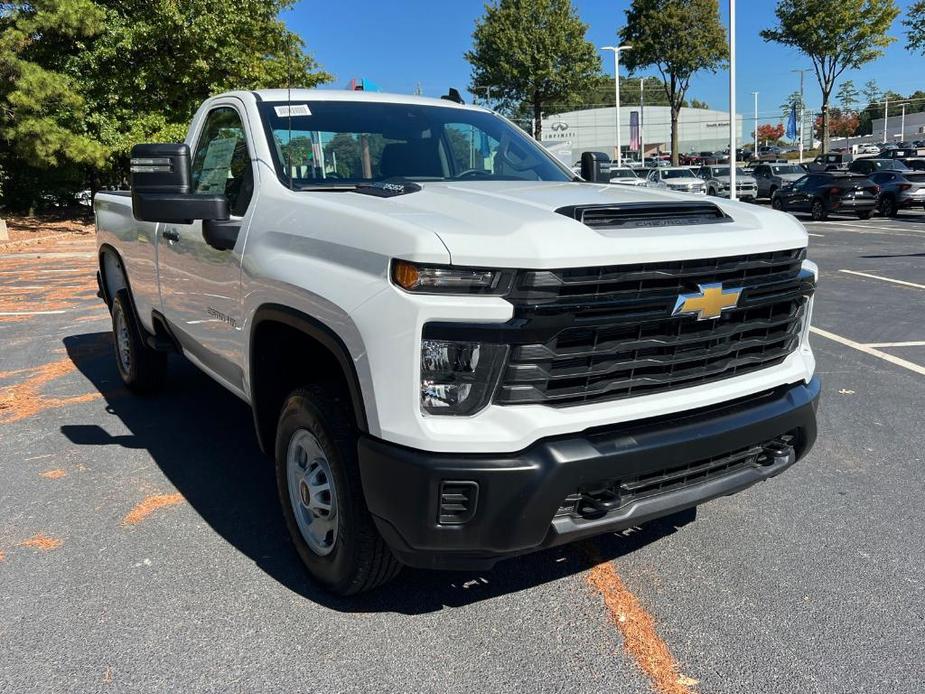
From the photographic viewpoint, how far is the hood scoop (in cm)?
270

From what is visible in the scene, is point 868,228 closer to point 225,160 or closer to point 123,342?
point 123,342

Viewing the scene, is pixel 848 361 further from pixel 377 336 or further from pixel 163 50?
pixel 163 50

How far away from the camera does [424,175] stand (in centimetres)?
398

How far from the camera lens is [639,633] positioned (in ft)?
9.44

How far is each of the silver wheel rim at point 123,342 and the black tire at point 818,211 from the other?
2285cm

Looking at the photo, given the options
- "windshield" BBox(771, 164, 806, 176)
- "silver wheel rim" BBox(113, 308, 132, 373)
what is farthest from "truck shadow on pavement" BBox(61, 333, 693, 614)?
"windshield" BBox(771, 164, 806, 176)

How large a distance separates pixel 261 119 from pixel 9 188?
25.9m

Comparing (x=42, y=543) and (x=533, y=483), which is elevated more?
(x=533, y=483)

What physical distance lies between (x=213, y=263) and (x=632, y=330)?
82.2 inches

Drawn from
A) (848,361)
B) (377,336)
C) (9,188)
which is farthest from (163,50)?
(377,336)

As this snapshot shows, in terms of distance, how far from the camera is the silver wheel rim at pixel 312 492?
301 cm

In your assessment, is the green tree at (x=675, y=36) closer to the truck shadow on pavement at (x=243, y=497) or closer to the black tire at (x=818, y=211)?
the black tire at (x=818, y=211)

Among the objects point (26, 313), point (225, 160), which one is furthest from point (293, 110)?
point (26, 313)

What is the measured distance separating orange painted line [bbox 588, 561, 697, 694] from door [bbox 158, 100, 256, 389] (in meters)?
1.83
